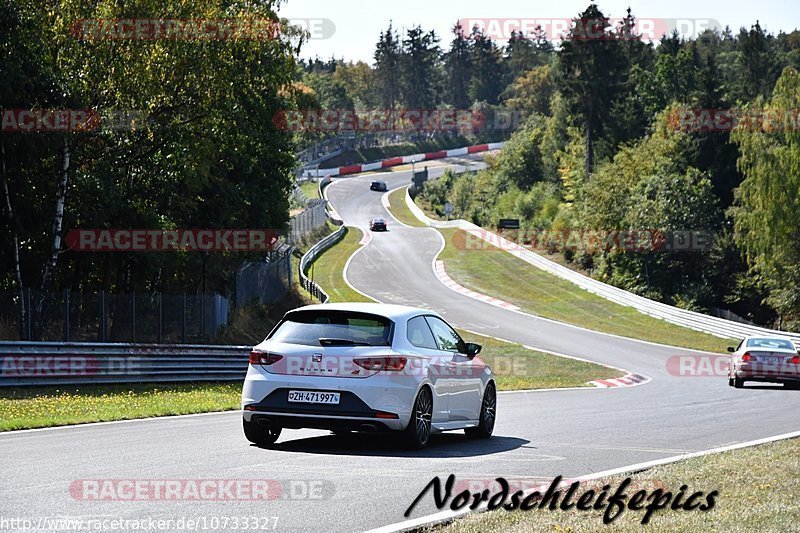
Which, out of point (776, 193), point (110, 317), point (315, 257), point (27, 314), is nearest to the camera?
point (27, 314)

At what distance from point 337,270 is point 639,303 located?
1977 cm

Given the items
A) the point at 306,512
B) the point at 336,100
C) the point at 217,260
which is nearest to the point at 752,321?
the point at 217,260

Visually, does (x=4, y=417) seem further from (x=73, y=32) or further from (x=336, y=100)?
(x=336, y=100)

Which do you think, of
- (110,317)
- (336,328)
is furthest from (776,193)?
(336,328)

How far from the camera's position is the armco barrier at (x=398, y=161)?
5758 inches

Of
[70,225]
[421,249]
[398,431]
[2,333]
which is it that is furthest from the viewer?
[421,249]

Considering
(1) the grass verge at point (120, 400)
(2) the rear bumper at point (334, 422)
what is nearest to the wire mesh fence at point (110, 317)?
(1) the grass verge at point (120, 400)

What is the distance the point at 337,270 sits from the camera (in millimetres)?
70750

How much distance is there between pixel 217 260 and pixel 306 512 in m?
35.2

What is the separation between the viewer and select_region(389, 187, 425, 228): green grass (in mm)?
105500

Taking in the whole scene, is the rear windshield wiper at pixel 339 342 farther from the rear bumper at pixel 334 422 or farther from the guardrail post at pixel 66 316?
the guardrail post at pixel 66 316

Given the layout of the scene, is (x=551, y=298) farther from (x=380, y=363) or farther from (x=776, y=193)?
(x=380, y=363)

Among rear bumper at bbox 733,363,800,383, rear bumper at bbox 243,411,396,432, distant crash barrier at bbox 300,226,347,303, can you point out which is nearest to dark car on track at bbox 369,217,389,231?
distant crash barrier at bbox 300,226,347,303

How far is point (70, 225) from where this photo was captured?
30016mm
